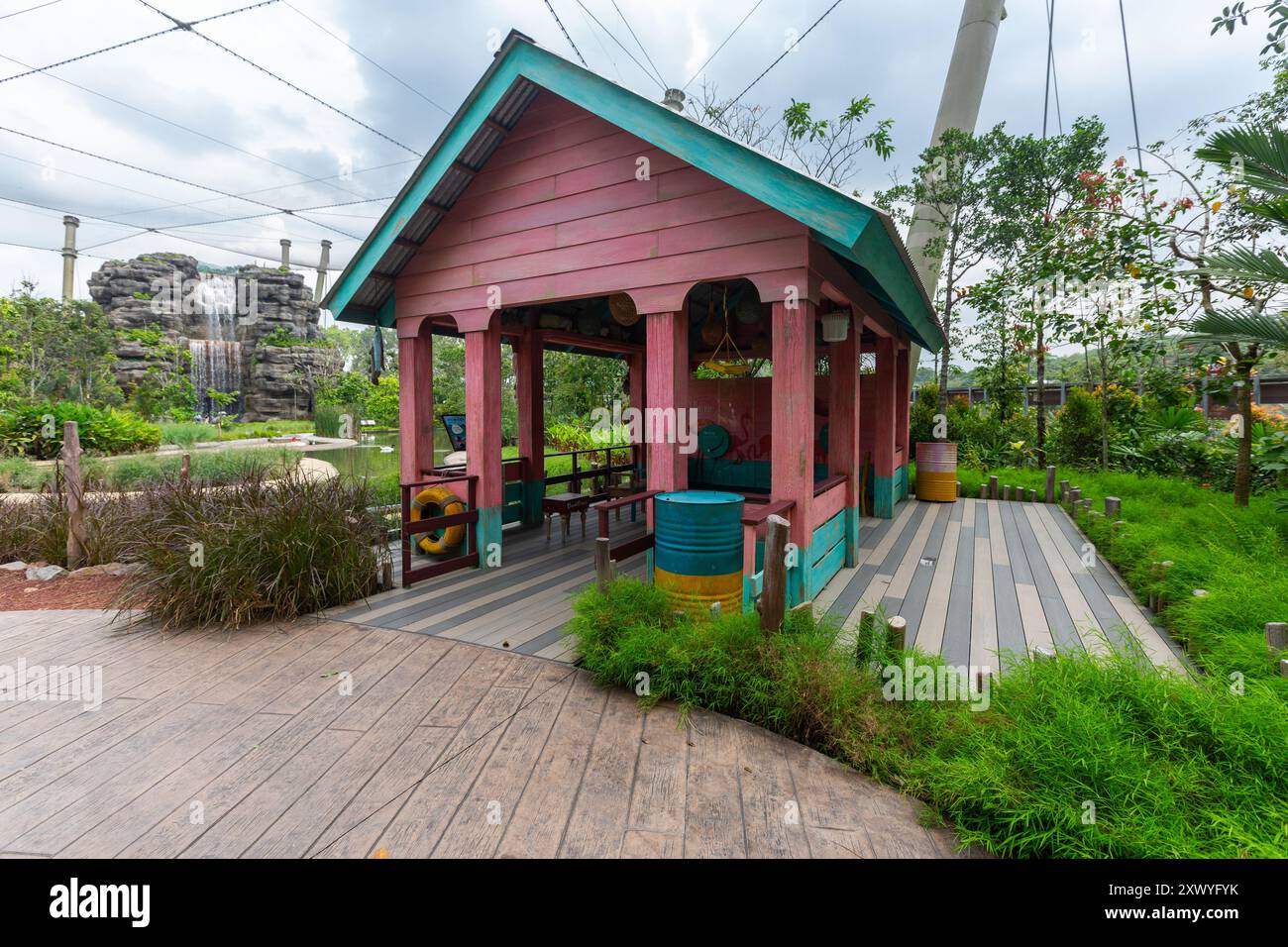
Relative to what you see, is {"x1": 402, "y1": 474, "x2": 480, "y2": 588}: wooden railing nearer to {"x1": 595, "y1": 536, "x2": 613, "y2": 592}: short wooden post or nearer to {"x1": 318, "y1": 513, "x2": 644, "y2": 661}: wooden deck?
{"x1": 318, "y1": 513, "x2": 644, "y2": 661}: wooden deck

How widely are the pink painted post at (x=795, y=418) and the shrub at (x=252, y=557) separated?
131 inches

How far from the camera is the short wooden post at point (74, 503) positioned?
18.6 feet

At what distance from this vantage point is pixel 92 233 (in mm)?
33188

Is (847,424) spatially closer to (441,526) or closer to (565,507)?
(565,507)

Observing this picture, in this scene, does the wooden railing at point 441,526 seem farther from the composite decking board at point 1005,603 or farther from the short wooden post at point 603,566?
the composite decking board at point 1005,603

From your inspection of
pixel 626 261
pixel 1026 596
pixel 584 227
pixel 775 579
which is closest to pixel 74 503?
pixel 584 227

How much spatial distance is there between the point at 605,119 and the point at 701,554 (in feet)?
10.4

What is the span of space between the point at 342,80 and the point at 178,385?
691 inches

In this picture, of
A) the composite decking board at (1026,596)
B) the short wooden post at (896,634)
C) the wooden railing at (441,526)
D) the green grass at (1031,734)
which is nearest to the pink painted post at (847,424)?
the composite decking board at (1026,596)

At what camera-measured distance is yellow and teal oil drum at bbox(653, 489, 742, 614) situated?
3533 millimetres

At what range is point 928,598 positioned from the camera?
4.47 metres

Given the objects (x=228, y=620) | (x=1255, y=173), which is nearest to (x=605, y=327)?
(x=228, y=620)

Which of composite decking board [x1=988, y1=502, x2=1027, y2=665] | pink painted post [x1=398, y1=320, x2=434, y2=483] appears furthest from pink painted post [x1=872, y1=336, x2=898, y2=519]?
pink painted post [x1=398, y1=320, x2=434, y2=483]
